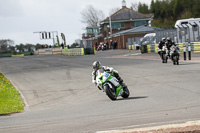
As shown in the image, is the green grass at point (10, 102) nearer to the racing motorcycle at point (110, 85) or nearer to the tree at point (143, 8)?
the racing motorcycle at point (110, 85)

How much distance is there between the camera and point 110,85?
38.0 feet

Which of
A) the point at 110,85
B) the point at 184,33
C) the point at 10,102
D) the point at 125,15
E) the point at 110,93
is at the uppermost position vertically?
the point at 125,15

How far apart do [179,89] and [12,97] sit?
5762 millimetres

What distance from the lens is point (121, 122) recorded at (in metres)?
7.58

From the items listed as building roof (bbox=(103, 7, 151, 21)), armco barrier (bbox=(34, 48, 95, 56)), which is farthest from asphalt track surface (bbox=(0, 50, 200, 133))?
building roof (bbox=(103, 7, 151, 21))

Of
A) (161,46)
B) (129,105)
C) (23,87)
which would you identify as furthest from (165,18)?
(129,105)

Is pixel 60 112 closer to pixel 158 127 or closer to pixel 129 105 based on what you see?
pixel 129 105

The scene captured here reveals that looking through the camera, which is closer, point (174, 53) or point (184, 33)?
point (174, 53)

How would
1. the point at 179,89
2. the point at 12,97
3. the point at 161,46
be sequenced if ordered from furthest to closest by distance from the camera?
the point at 161,46, the point at 12,97, the point at 179,89

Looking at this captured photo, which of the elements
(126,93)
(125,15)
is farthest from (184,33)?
(125,15)

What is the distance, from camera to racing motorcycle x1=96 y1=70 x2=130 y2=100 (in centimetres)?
1156

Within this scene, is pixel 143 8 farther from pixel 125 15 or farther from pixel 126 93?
pixel 126 93

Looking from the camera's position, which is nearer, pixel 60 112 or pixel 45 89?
pixel 60 112

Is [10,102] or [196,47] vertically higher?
[196,47]
